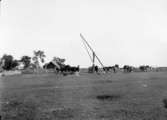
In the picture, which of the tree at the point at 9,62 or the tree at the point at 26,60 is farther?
the tree at the point at 26,60

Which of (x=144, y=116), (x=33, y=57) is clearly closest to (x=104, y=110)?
(x=144, y=116)

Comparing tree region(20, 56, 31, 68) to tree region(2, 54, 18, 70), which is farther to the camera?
tree region(20, 56, 31, 68)

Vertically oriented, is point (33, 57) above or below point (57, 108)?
above

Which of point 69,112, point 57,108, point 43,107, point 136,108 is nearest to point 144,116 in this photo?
point 136,108

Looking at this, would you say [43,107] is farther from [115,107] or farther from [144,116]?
[144,116]

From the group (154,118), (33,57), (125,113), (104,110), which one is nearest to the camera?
(154,118)

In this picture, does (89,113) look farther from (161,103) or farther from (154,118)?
(161,103)

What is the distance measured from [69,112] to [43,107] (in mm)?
1928

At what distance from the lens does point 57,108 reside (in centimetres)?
1162

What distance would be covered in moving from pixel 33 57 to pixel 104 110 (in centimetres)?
14222

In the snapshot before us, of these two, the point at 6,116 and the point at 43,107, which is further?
the point at 43,107

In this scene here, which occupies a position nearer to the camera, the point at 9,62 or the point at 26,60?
the point at 9,62

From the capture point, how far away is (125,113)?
1003 centimetres

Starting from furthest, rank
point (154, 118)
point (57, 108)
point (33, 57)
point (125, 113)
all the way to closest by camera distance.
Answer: point (33, 57) < point (57, 108) < point (125, 113) < point (154, 118)
